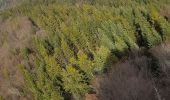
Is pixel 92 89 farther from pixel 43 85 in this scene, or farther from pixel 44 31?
pixel 44 31

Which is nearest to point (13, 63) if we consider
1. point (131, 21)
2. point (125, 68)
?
point (131, 21)

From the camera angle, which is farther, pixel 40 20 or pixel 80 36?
pixel 40 20

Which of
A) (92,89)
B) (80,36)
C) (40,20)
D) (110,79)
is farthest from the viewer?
(40,20)

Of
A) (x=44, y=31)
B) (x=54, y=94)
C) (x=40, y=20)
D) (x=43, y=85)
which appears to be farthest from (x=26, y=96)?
(x=40, y=20)

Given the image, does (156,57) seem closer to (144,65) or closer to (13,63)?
(144,65)

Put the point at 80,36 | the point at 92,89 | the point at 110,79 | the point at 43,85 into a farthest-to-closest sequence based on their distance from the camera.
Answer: the point at 80,36
the point at 43,85
the point at 92,89
the point at 110,79

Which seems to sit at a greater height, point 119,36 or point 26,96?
point 119,36
